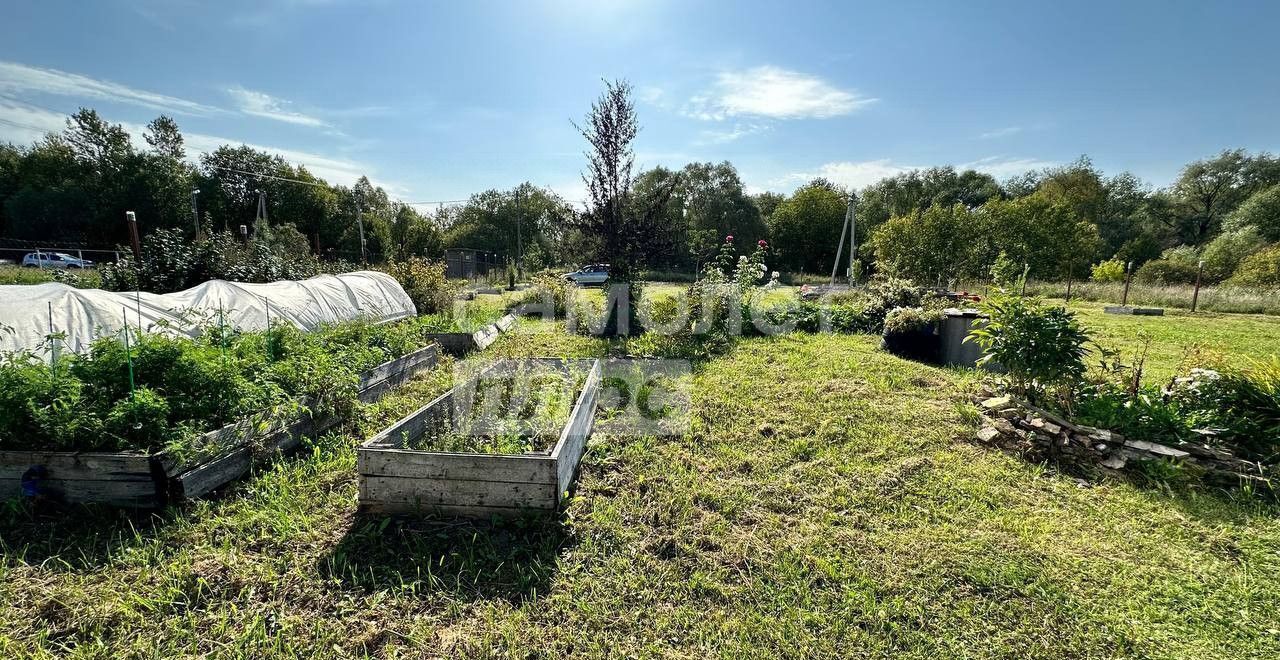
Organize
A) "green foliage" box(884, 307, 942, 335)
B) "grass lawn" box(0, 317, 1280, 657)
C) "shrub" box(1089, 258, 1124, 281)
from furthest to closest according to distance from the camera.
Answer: "shrub" box(1089, 258, 1124, 281), "green foliage" box(884, 307, 942, 335), "grass lawn" box(0, 317, 1280, 657)

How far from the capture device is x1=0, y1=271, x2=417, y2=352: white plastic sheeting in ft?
12.3

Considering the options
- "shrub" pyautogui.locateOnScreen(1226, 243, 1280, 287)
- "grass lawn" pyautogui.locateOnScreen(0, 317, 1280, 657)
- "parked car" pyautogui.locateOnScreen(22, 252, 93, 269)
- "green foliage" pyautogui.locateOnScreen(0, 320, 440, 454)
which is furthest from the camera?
"parked car" pyautogui.locateOnScreen(22, 252, 93, 269)

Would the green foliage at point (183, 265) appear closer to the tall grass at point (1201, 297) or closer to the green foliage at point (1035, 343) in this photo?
the green foliage at point (1035, 343)

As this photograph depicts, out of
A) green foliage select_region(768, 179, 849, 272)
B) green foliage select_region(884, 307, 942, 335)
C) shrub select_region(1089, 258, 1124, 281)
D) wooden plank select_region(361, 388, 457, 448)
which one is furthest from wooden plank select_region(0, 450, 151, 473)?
green foliage select_region(768, 179, 849, 272)

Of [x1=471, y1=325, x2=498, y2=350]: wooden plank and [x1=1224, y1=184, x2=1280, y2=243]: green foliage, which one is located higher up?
[x1=1224, y1=184, x2=1280, y2=243]: green foliage

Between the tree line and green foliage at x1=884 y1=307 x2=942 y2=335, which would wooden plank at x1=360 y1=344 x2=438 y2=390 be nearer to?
green foliage at x1=884 y1=307 x2=942 y2=335

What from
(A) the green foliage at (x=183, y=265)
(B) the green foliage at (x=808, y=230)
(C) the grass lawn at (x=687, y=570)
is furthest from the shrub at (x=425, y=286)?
(B) the green foliage at (x=808, y=230)

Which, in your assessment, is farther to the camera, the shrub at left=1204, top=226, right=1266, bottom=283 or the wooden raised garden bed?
the shrub at left=1204, top=226, right=1266, bottom=283

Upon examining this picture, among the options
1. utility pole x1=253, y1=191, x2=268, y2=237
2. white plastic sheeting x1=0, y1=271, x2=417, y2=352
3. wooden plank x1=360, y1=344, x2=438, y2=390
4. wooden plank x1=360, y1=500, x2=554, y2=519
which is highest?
utility pole x1=253, y1=191, x2=268, y2=237

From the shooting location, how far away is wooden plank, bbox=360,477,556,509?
8.46 feet

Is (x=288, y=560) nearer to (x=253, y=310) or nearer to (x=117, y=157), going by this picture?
(x=253, y=310)

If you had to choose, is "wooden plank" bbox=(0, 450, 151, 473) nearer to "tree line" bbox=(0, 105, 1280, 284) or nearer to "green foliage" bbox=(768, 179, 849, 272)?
"tree line" bbox=(0, 105, 1280, 284)

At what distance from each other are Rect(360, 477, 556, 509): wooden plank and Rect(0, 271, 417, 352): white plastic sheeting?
2.05m

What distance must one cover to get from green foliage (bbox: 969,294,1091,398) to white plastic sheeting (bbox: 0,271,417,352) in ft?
20.8
